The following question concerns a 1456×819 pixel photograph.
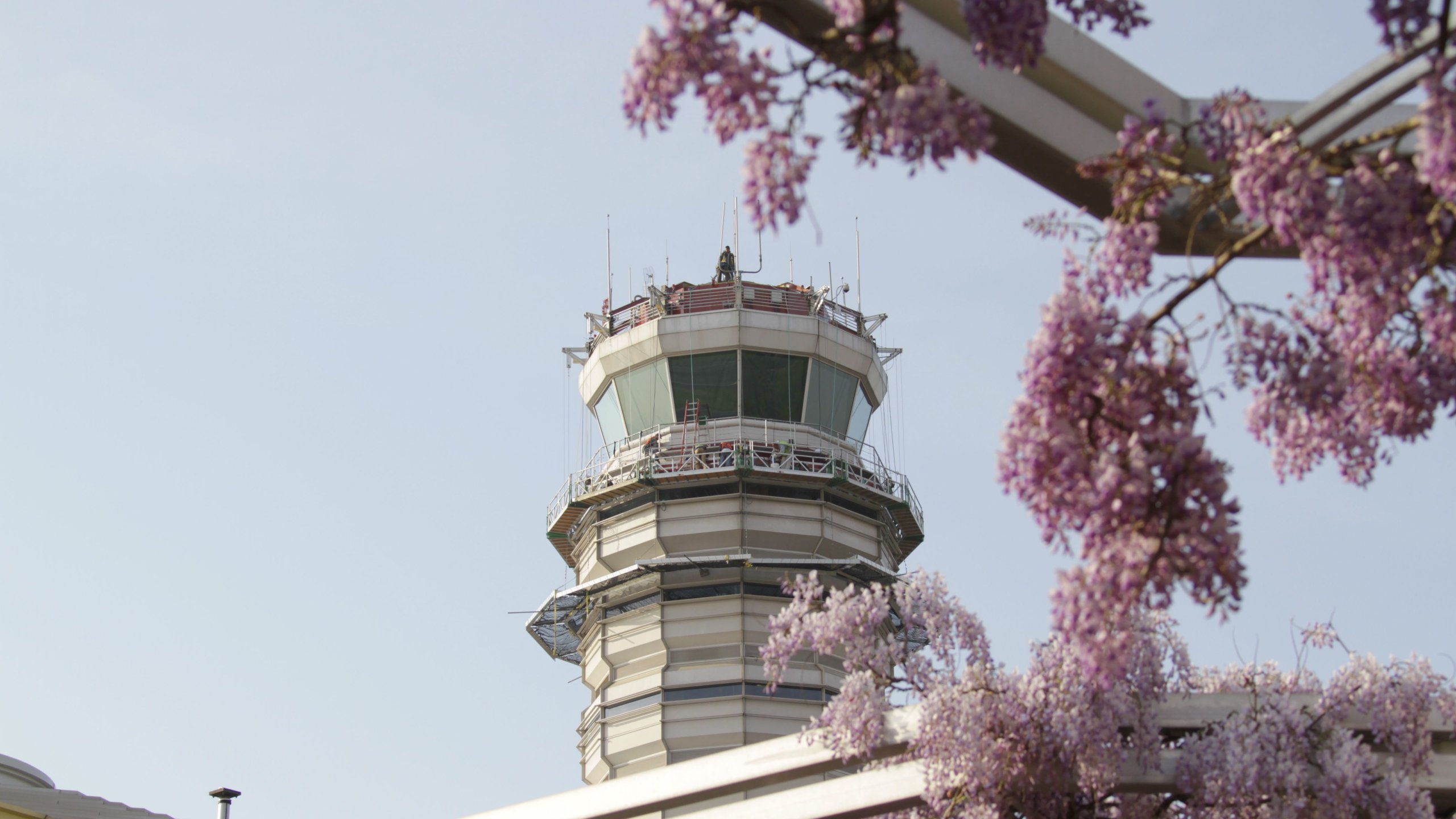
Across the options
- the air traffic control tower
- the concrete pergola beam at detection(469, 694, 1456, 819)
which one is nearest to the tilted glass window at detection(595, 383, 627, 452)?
the air traffic control tower

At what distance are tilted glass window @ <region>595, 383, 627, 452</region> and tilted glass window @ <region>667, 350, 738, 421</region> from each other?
81.5 inches

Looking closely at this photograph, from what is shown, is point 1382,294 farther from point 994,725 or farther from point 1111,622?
point 994,725

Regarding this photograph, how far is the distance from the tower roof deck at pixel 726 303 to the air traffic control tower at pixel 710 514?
61mm

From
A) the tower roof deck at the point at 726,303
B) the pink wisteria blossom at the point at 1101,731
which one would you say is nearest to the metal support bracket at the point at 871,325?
the tower roof deck at the point at 726,303

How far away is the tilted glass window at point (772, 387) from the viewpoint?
4831cm

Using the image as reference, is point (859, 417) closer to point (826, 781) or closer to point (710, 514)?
point (710, 514)

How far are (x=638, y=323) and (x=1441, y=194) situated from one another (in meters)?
42.5

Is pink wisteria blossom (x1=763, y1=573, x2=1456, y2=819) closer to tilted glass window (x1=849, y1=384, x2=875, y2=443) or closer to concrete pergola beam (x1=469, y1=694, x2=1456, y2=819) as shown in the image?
concrete pergola beam (x1=469, y1=694, x2=1456, y2=819)

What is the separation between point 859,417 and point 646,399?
20.2ft

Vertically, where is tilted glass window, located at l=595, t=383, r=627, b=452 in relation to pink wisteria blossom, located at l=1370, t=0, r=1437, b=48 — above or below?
above

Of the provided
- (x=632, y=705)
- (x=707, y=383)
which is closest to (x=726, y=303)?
(x=707, y=383)

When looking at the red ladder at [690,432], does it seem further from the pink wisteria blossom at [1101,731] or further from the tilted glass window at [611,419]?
the pink wisteria blossom at [1101,731]

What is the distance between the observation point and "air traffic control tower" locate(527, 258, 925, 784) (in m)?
45.6

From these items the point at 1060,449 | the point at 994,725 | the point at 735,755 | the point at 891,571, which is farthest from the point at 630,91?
the point at 891,571
